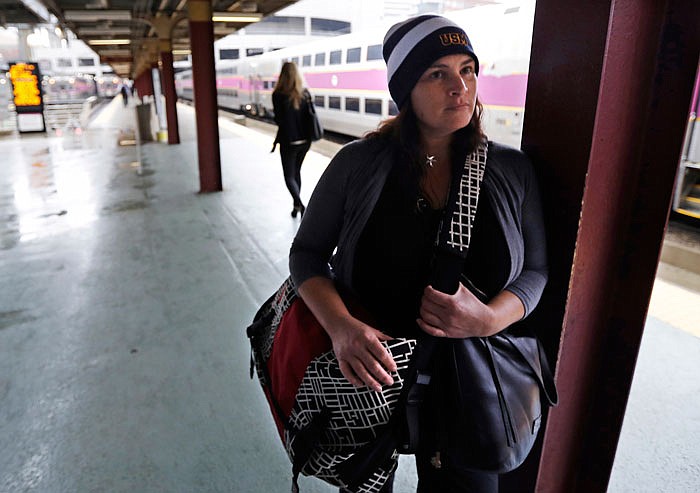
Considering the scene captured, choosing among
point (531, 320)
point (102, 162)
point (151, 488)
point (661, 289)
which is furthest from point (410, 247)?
point (102, 162)

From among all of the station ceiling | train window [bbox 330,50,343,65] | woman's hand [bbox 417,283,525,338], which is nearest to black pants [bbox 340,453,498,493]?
woman's hand [bbox 417,283,525,338]

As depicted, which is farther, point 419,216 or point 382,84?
point 382,84

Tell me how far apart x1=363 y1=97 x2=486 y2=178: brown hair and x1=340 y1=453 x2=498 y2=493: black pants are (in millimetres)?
745

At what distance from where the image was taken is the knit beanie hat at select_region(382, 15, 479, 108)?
1237mm

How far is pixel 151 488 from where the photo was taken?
199cm

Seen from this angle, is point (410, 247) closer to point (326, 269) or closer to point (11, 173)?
point (326, 269)

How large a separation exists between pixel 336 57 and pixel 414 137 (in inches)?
504

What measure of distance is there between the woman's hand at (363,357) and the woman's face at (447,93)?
1.75 feet

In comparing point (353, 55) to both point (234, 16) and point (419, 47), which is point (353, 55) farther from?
point (419, 47)

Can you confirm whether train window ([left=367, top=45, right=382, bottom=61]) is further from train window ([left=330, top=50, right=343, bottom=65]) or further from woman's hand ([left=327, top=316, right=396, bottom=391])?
woman's hand ([left=327, top=316, right=396, bottom=391])

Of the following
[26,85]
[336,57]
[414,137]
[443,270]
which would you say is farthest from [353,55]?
[443,270]

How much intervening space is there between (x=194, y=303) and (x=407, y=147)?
8.93 ft

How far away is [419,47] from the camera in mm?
1244

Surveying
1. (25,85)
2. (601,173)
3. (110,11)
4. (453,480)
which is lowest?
(453,480)
